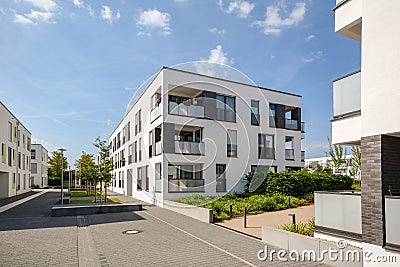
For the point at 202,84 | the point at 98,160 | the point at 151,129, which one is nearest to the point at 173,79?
the point at 202,84

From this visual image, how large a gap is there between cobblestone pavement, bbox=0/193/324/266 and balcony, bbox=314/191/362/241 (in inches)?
58.4

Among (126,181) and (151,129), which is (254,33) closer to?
(151,129)

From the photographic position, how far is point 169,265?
7363 millimetres

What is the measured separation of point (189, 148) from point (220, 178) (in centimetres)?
344

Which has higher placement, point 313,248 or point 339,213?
point 339,213

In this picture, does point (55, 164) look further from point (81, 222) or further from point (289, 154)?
point (81, 222)

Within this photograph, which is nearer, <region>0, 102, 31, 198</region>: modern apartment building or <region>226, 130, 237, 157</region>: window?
<region>226, 130, 237, 157</region>: window

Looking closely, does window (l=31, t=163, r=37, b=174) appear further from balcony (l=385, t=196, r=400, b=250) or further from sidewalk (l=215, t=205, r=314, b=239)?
balcony (l=385, t=196, r=400, b=250)

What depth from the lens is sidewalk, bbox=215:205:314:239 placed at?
38.0 ft

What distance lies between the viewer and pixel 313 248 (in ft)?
24.9

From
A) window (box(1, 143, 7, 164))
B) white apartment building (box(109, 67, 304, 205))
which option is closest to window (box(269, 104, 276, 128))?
white apartment building (box(109, 67, 304, 205))

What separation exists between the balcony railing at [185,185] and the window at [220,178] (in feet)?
4.92

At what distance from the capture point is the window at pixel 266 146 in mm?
24938

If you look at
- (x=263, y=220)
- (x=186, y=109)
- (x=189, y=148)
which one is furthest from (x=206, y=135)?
(x=263, y=220)
